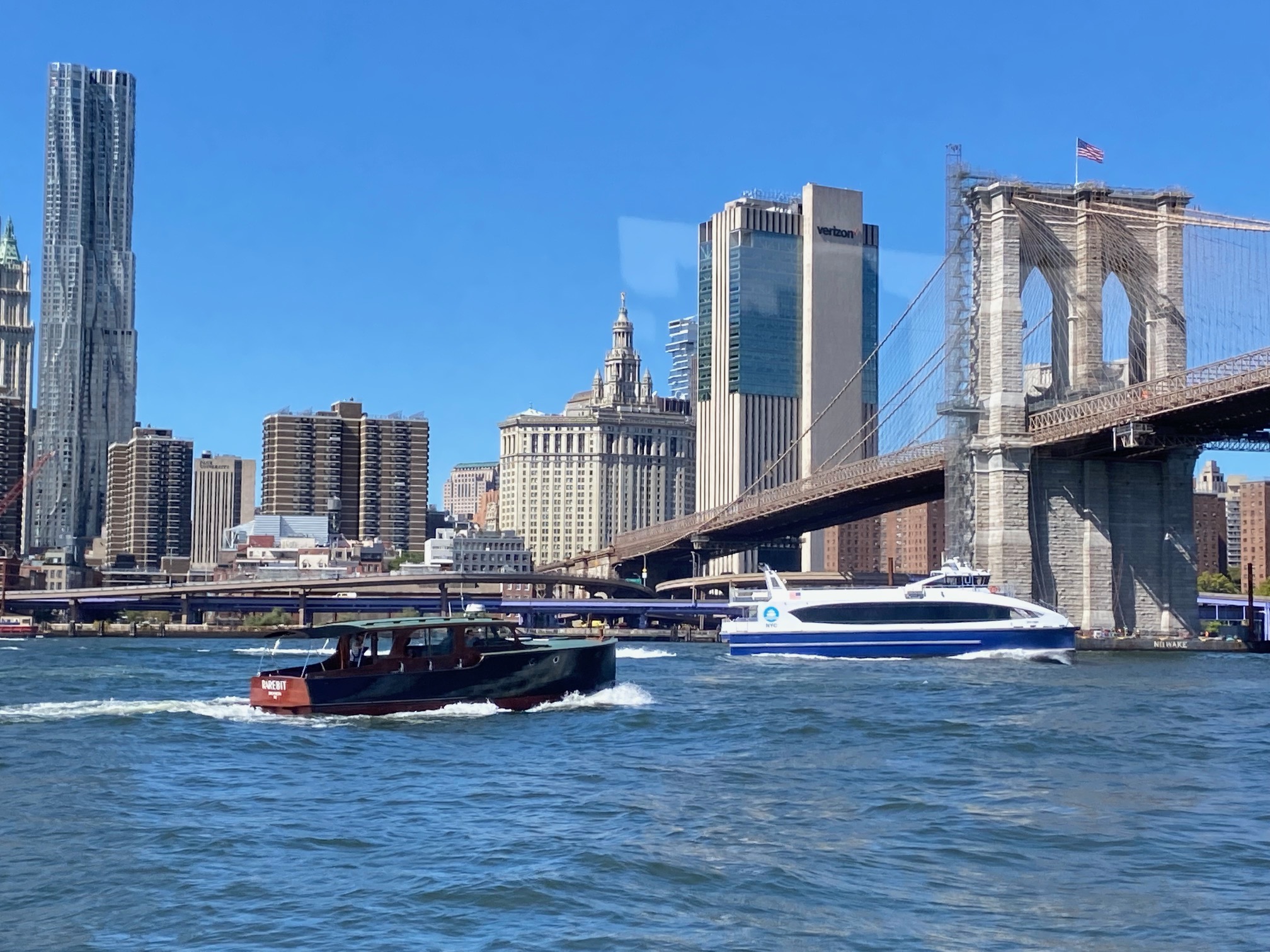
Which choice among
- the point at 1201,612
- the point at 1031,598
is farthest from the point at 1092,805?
the point at 1201,612

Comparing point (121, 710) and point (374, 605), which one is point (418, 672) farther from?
point (374, 605)

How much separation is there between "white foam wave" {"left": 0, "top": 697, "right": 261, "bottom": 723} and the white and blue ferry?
29.6m

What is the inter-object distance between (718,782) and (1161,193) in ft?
187

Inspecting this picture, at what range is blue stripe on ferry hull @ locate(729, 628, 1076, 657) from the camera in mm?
59500

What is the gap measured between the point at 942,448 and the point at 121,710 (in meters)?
55.0

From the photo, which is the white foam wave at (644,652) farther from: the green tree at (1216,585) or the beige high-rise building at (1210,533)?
the beige high-rise building at (1210,533)

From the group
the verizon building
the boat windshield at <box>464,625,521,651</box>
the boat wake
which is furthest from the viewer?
the verizon building

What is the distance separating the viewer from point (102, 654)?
237ft

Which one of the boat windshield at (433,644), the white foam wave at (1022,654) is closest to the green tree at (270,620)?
the white foam wave at (1022,654)

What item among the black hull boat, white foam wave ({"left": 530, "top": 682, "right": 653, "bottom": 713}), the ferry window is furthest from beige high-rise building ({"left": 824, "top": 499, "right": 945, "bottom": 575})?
the black hull boat

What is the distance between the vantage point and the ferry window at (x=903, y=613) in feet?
197

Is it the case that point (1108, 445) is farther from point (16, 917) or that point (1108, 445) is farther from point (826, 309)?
point (826, 309)

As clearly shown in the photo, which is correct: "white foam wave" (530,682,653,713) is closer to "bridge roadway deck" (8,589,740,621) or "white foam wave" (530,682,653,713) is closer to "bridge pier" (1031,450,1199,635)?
"bridge pier" (1031,450,1199,635)

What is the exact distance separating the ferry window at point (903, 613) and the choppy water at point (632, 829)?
24.2 m
